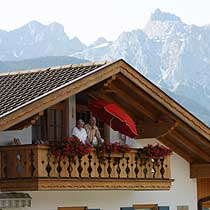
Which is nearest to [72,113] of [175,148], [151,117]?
[151,117]

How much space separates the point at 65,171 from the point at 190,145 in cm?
526

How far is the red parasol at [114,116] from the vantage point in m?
19.8

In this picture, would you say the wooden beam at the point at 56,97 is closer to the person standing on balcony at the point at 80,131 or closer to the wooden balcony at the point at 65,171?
the wooden balcony at the point at 65,171

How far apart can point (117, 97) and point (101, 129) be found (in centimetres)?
95

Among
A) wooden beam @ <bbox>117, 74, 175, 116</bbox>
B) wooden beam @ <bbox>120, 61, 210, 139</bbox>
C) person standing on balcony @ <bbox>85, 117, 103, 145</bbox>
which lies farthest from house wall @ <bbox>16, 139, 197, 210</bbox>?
wooden beam @ <bbox>117, 74, 175, 116</bbox>

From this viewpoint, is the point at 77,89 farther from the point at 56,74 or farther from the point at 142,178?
the point at 142,178

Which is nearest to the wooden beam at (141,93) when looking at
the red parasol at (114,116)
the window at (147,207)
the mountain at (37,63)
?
the red parasol at (114,116)

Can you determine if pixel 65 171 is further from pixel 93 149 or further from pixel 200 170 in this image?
pixel 200 170

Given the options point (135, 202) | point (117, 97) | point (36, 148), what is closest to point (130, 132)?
point (117, 97)

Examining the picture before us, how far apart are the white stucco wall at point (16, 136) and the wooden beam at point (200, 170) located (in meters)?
5.57

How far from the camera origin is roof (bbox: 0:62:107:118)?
57.4 ft

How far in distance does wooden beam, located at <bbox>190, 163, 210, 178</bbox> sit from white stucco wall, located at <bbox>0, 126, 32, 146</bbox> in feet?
18.3

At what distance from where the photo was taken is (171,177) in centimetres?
2261

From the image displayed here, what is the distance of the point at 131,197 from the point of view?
21.6 metres
